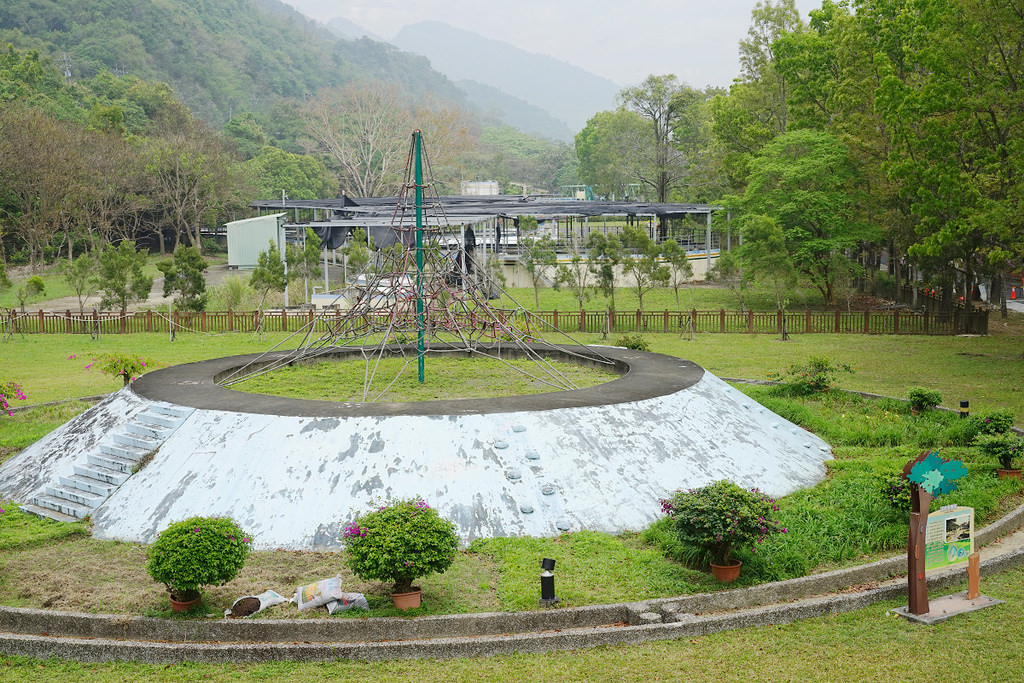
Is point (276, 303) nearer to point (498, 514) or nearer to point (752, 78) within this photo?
point (752, 78)

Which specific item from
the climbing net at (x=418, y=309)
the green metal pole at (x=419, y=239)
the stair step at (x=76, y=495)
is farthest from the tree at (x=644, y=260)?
the stair step at (x=76, y=495)

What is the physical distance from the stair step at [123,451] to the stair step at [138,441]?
0.04m

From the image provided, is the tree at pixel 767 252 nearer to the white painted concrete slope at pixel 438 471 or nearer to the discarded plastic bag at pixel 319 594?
the white painted concrete slope at pixel 438 471

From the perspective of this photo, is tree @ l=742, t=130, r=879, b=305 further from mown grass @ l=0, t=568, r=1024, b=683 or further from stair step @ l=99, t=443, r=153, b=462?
mown grass @ l=0, t=568, r=1024, b=683

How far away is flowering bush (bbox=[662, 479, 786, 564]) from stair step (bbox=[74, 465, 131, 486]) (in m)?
7.10

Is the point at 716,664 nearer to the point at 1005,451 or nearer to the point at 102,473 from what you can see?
the point at 1005,451

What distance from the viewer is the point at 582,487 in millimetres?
11305

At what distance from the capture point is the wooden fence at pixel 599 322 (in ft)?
108

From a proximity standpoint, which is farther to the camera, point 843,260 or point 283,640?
point 843,260

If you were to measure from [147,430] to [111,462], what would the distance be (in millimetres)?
684

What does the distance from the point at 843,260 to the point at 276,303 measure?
23.5 meters

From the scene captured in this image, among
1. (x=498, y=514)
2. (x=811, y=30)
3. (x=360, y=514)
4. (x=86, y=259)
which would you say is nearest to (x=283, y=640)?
(x=360, y=514)

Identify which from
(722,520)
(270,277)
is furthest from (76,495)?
(270,277)

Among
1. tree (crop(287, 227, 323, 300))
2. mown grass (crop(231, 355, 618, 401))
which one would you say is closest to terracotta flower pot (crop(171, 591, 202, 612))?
mown grass (crop(231, 355, 618, 401))
